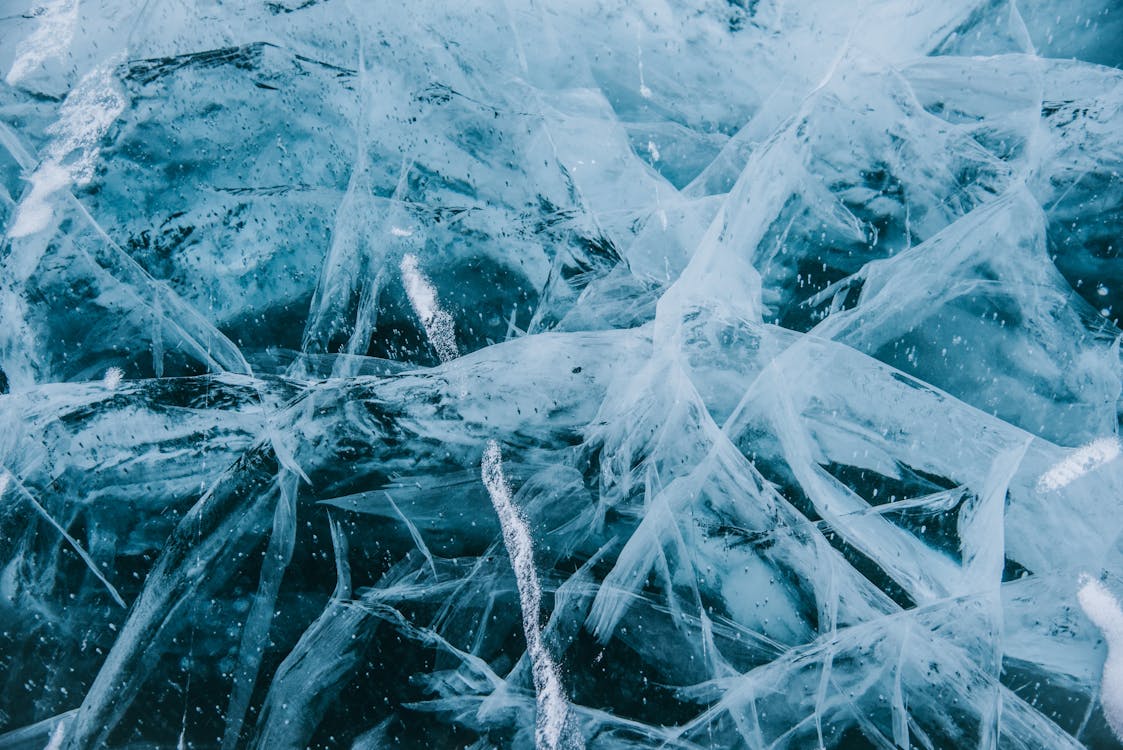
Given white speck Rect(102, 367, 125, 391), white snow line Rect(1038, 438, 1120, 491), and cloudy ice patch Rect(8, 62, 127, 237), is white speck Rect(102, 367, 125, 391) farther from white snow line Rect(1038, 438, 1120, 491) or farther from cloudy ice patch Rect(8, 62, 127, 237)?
white snow line Rect(1038, 438, 1120, 491)

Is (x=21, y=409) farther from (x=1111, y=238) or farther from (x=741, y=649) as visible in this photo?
(x=1111, y=238)

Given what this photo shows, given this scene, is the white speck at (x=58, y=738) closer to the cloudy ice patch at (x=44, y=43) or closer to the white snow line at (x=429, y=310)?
the white snow line at (x=429, y=310)

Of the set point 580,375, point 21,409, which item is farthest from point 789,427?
point 21,409

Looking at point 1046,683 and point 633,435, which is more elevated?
point 633,435

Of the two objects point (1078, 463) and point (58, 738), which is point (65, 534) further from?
point (1078, 463)

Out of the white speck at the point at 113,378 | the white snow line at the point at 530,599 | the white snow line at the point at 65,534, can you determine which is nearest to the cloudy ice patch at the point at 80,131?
the white speck at the point at 113,378

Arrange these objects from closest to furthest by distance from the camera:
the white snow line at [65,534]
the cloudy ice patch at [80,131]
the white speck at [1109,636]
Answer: the white speck at [1109,636] < the white snow line at [65,534] < the cloudy ice patch at [80,131]

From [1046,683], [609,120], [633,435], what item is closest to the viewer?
[1046,683]
